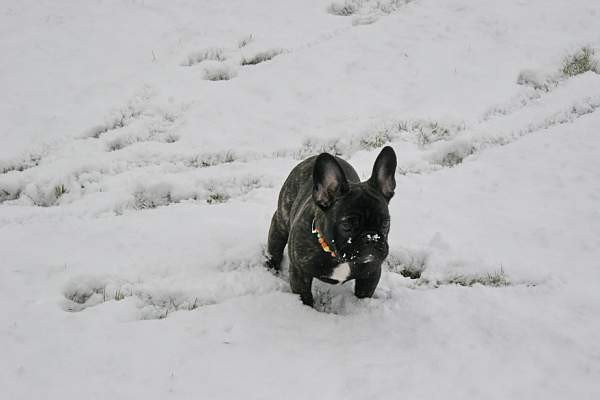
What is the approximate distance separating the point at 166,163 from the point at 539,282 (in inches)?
190

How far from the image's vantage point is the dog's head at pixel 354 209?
3516 mm

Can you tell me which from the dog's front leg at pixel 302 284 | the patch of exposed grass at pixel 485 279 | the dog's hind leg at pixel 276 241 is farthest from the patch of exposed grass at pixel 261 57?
the patch of exposed grass at pixel 485 279

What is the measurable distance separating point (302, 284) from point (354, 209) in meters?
1.00

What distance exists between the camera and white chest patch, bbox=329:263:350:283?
3955mm

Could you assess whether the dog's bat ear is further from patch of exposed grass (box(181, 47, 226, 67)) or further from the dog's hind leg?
patch of exposed grass (box(181, 47, 226, 67))

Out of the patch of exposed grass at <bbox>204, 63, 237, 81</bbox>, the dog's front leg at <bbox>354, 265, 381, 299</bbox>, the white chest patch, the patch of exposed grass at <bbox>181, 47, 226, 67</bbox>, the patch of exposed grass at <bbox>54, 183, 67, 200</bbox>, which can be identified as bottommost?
the patch of exposed grass at <bbox>54, 183, 67, 200</bbox>

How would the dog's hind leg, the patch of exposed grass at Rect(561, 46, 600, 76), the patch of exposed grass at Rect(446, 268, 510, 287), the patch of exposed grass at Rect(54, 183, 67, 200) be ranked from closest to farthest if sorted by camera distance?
the patch of exposed grass at Rect(446, 268, 510, 287), the dog's hind leg, the patch of exposed grass at Rect(54, 183, 67, 200), the patch of exposed grass at Rect(561, 46, 600, 76)

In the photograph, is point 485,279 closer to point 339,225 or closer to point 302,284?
point 302,284

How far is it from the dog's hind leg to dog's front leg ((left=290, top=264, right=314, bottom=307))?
565mm

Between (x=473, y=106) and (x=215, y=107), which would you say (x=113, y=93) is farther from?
(x=473, y=106)

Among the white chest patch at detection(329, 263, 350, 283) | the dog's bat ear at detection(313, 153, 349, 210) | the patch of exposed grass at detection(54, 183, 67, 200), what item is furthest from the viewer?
the patch of exposed grass at detection(54, 183, 67, 200)

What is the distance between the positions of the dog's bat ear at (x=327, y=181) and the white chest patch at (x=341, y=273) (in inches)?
20.2

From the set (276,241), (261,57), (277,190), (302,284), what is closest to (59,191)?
(277,190)

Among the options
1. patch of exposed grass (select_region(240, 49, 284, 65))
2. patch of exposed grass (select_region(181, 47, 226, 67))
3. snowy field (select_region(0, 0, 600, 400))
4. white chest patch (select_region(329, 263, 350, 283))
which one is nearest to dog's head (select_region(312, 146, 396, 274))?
white chest patch (select_region(329, 263, 350, 283))
